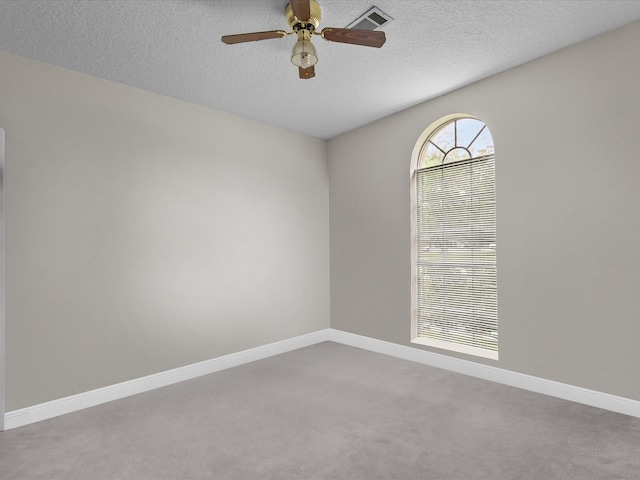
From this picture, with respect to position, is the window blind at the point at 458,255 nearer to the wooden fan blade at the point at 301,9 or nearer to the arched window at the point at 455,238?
Answer: the arched window at the point at 455,238

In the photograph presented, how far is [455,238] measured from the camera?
3.64 meters

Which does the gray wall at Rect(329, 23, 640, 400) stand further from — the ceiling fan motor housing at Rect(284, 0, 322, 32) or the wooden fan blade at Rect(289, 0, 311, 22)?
the wooden fan blade at Rect(289, 0, 311, 22)

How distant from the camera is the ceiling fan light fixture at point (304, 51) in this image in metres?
2.19

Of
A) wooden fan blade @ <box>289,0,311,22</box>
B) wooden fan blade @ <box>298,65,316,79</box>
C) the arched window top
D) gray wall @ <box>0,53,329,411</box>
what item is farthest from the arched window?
wooden fan blade @ <box>289,0,311,22</box>

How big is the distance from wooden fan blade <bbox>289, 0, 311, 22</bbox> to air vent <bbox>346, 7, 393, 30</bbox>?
0.48 meters

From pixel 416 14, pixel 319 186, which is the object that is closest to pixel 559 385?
pixel 416 14

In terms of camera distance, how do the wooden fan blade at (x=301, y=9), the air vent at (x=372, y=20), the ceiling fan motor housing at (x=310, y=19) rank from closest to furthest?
1. the wooden fan blade at (x=301, y=9)
2. the ceiling fan motor housing at (x=310, y=19)
3. the air vent at (x=372, y=20)

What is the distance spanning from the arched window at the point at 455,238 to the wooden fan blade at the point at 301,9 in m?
2.12

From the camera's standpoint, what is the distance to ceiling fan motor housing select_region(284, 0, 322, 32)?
7.08 feet

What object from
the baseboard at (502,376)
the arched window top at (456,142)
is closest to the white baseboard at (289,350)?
the baseboard at (502,376)

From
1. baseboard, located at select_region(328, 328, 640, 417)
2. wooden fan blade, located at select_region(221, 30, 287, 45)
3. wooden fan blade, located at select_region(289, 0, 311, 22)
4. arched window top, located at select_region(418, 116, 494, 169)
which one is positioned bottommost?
baseboard, located at select_region(328, 328, 640, 417)

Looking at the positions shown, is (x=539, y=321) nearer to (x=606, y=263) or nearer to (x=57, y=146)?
(x=606, y=263)

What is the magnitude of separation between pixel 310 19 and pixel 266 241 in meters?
2.50

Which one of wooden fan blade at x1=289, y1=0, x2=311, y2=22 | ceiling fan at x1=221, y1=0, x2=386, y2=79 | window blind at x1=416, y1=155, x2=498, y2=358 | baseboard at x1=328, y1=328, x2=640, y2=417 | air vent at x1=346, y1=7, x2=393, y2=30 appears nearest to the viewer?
wooden fan blade at x1=289, y1=0, x2=311, y2=22
